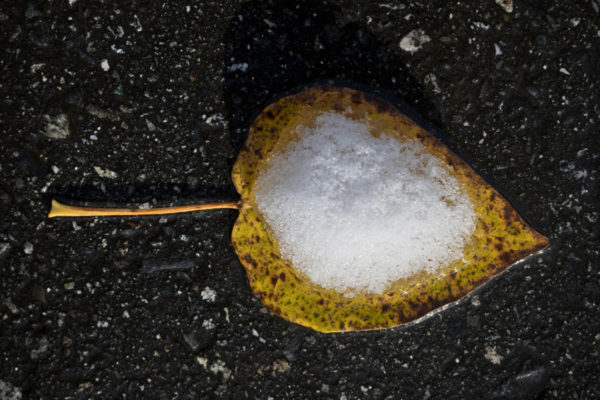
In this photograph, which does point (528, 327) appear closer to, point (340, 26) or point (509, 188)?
point (509, 188)

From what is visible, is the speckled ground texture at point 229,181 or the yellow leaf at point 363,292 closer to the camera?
the yellow leaf at point 363,292

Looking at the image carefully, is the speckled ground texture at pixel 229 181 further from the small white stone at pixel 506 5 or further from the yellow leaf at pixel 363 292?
the yellow leaf at pixel 363 292

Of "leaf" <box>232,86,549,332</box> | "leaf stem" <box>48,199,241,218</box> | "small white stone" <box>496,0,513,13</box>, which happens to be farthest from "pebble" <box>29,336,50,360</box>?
"small white stone" <box>496,0,513,13</box>

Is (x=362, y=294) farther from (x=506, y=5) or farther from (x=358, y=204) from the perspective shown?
(x=506, y=5)

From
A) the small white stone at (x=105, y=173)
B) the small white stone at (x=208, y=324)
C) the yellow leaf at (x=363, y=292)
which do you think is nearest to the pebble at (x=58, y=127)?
the small white stone at (x=105, y=173)

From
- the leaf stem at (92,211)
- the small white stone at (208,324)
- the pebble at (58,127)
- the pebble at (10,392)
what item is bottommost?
the pebble at (10,392)
